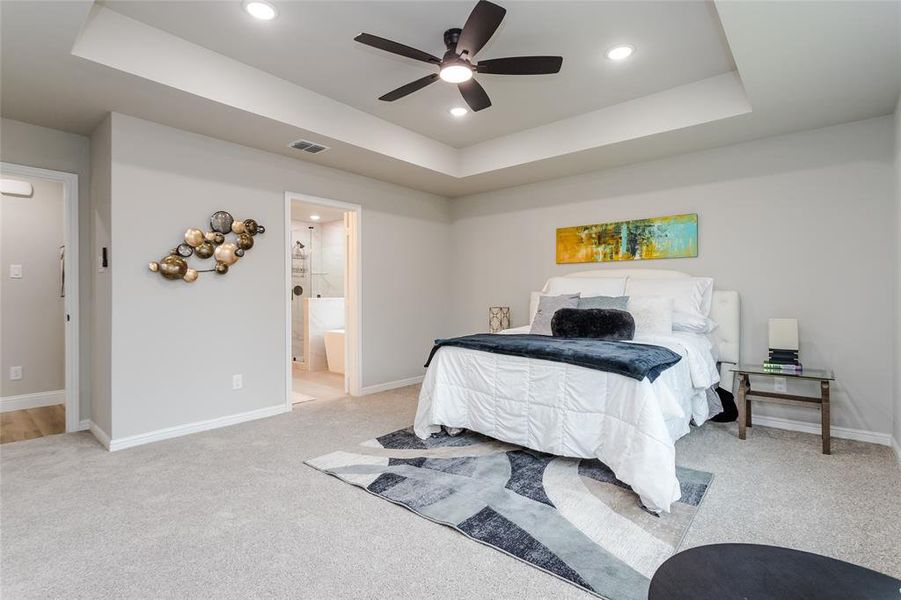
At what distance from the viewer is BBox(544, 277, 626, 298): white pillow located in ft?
14.0

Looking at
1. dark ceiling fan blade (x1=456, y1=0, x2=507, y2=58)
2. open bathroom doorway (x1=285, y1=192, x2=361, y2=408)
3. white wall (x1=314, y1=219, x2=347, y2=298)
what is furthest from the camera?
white wall (x1=314, y1=219, x2=347, y2=298)

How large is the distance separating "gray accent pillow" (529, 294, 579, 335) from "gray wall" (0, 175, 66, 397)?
4.62 meters

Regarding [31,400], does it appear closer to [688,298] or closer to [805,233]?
[688,298]

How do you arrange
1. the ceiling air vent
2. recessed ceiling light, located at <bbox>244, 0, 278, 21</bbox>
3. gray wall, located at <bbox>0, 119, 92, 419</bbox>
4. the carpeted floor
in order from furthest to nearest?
the ceiling air vent
gray wall, located at <bbox>0, 119, 92, 419</bbox>
recessed ceiling light, located at <bbox>244, 0, 278, 21</bbox>
the carpeted floor

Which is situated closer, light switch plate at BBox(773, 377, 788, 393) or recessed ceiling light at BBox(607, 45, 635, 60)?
recessed ceiling light at BBox(607, 45, 635, 60)

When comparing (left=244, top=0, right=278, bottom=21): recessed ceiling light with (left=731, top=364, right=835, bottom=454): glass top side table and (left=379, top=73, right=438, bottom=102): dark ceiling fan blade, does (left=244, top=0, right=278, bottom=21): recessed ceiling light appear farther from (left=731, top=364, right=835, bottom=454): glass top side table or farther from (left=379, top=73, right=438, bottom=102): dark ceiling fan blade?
(left=731, top=364, right=835, bottom=454): glass top side table

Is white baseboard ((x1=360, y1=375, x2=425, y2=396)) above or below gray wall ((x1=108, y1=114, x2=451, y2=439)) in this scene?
below

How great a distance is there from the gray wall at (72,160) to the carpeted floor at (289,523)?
0.82 meters

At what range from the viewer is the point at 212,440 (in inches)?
136

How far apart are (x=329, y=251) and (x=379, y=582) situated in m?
6.37

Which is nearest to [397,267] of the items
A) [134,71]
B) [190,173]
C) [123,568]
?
[190,173]

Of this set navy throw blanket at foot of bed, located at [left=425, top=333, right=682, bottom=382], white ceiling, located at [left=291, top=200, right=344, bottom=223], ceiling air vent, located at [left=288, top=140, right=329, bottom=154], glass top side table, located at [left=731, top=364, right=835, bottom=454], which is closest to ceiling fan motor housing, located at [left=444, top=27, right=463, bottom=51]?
ceiling air vent, located at [left=288, top=140, right=329, bottom=154]

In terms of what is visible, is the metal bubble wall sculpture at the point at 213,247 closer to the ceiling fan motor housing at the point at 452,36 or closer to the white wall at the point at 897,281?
the ceiling fan motor housing at the point at 452,36

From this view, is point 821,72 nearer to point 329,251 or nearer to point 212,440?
point 212,440
